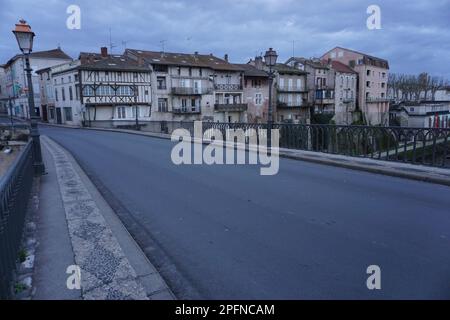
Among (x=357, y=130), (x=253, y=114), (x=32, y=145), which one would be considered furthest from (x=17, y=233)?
(x=253, y=114)

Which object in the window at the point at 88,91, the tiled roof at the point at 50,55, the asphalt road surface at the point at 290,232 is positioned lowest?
the asphalt road surface at the point at 290,232

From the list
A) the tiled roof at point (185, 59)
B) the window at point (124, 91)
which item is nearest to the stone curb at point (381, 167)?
the window at point (124, 91)

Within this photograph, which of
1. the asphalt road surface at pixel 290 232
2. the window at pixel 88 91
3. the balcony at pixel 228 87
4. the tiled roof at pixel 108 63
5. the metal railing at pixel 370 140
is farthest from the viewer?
the balcony at pixel 228 87

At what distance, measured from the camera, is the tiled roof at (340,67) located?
57.8 meters

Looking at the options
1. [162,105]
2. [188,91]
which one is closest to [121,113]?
[162,105]

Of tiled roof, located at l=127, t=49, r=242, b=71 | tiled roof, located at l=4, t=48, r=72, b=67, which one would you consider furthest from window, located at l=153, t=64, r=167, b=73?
tiled roof, located at l=4, t=48, r=72, b=67

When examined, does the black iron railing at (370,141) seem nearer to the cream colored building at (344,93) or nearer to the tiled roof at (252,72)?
the tiled roof at (252,72)

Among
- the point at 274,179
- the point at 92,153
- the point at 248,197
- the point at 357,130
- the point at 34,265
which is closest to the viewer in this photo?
the point at 34,265

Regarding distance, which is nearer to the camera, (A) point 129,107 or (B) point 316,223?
(B) point 316,223

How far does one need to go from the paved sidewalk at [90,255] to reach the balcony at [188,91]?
129 ft

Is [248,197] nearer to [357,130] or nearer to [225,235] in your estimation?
[225,235]

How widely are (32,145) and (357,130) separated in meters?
9.23

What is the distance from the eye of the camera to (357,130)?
33.9 ft
